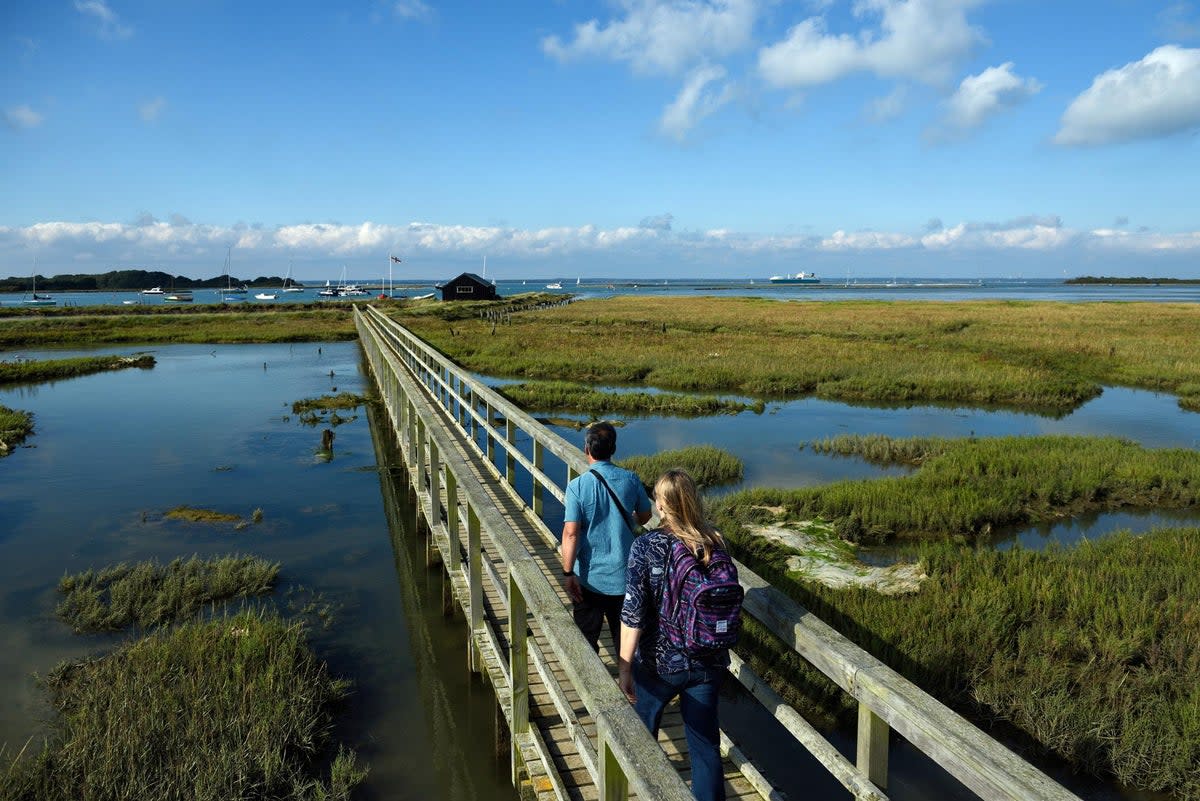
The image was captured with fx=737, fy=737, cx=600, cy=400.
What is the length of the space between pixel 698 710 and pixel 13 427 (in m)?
19.3

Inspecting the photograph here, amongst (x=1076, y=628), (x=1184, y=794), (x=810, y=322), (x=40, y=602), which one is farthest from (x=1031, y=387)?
(x=810, y=322)

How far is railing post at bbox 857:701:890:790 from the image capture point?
2.69 m

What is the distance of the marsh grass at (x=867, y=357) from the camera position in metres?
22.9

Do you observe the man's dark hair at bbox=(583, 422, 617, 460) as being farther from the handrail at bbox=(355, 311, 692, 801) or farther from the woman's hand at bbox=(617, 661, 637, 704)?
the woman's hand at bbox=(617, 661, 637, 704)

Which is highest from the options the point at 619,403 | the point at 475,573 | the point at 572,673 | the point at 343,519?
the point at 572,673

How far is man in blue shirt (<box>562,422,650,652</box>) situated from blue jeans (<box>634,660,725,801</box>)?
713mm

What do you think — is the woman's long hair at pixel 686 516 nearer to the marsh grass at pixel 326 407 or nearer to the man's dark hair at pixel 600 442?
the man's dark hair at pixel 600 442

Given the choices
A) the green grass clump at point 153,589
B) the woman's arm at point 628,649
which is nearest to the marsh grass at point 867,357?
the green grass clump at point 153,589

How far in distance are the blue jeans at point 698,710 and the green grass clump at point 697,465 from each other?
29.2 ft

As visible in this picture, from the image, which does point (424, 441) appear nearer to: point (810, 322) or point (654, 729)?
point (654, 729)

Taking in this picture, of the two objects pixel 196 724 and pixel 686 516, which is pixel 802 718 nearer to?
pixel 686 516

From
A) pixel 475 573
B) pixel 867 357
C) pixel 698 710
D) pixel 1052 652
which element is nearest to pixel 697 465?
pixel 1052 652

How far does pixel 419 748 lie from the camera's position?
5.44 meters

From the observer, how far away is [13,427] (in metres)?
16.7
